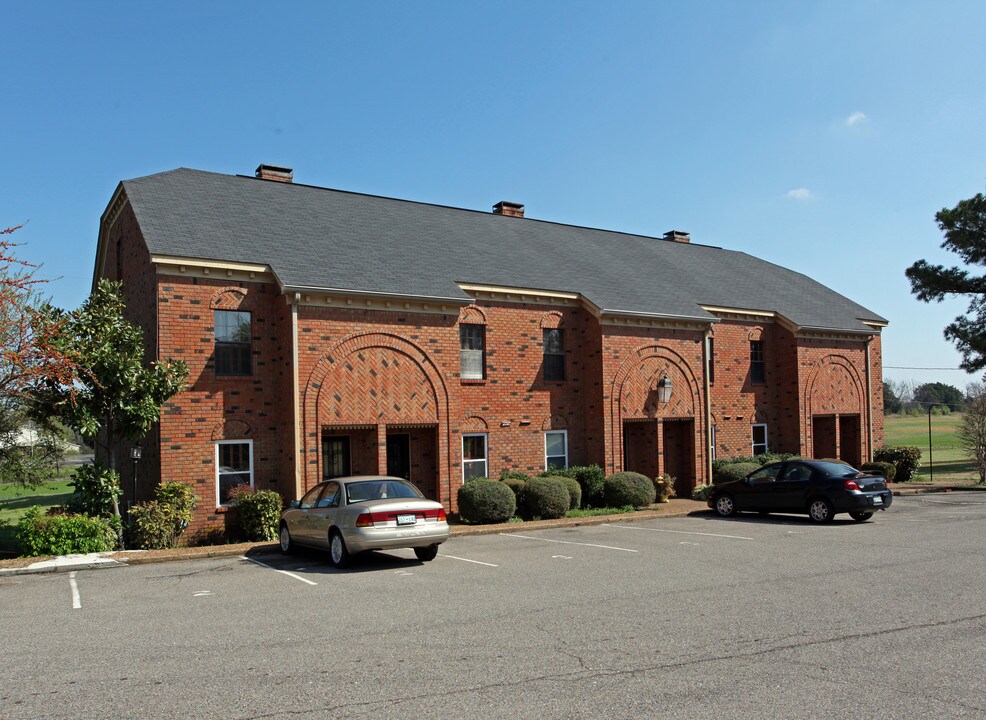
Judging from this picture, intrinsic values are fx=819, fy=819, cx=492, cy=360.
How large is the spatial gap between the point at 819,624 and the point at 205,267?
47.8ft

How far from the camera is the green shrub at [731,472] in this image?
2536 cm

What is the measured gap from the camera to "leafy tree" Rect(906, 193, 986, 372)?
127ft

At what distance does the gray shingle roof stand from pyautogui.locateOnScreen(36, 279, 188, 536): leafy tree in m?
2.25

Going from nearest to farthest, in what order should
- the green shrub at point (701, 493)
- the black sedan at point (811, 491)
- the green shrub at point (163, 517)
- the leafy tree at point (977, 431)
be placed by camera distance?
the green shrub at point (163, 517), the black sedan at point (811, 491), the green shrub at point (701, 493), the leafy tree at point (977, 431)

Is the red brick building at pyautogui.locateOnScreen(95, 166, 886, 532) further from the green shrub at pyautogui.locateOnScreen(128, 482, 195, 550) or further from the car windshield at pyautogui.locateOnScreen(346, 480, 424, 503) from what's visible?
the car windshield at pyautogui.locateOnScreen(346, 480, 424, 503)

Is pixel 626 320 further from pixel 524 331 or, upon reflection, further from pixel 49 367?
pixel 49 367

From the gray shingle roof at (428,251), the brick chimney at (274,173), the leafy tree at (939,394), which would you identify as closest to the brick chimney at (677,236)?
the gray shingle roof at (428,251)

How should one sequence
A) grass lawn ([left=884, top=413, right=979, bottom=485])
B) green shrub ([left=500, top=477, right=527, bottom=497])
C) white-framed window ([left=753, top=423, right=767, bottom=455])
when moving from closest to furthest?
green shrub ([left=500, top=477, right=527, bottom=497])
white-framed window ([left=753, top=423, right=767, bottom=455])
grass lawn ([left=884, top=413, right=979, bottom=485])

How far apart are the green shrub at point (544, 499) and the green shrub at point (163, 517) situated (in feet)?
25.7

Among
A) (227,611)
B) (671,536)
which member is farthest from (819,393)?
(227,611)

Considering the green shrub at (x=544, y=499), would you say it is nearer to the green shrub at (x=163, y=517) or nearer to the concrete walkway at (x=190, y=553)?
the concrete walkway at (x=190, y=553)

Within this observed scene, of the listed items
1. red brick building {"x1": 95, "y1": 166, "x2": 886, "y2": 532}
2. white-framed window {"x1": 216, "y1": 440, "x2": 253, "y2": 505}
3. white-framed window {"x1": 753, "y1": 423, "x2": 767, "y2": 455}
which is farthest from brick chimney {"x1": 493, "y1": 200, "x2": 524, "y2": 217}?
white-framed window {"x1": 216, "y1": 440, "x2": 253, "y2": 505}

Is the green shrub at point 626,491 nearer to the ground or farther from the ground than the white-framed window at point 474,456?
nearer to the ground

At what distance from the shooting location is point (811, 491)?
60.7 ft
